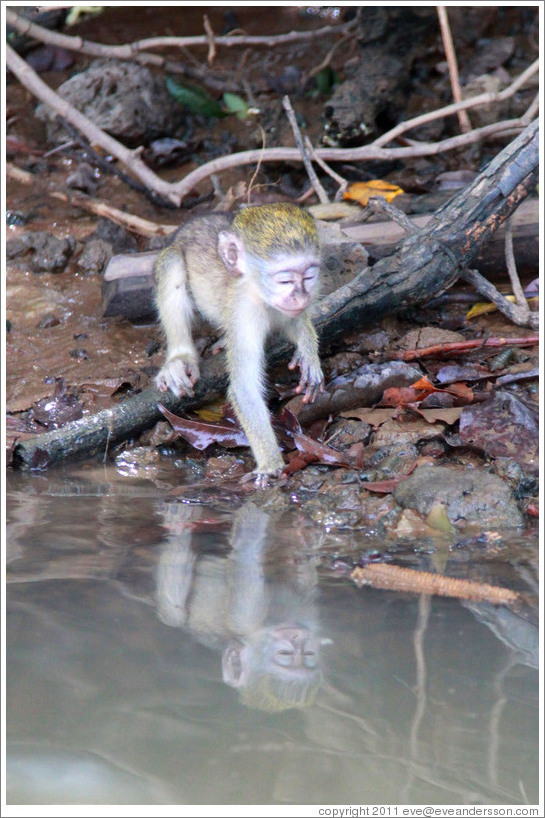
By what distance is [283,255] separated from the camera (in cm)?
456

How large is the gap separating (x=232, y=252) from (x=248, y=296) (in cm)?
27

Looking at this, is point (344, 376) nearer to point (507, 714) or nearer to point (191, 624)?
point (191, 624)

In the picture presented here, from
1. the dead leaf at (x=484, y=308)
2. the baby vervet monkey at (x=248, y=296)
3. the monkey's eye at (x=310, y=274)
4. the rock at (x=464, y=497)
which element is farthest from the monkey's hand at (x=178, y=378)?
the dead leaf at (x=484, y=308)

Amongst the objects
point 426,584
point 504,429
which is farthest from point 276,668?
point 504,429

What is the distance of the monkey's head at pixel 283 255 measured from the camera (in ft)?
15.0

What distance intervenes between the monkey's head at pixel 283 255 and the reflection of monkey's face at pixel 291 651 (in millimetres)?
2098

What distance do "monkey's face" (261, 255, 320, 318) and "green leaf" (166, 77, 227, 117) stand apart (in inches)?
173

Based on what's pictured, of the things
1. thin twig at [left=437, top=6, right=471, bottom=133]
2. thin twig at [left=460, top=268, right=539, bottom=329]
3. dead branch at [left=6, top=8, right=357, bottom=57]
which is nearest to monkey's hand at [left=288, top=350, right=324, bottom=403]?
thin twig at [left=460, top=268, right=539, bottom=329]

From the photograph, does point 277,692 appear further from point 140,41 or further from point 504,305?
point 140,41

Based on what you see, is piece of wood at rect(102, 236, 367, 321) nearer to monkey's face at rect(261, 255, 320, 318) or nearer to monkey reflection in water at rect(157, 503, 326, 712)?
monkey's face at rect(261, 255, 320, 318)

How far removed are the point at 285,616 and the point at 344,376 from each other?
2.63 m

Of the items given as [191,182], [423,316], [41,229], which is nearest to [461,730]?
[423,316]

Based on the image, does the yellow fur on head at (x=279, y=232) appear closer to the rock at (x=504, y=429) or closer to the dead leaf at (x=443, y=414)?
the dead leaf at (x=443, y=414)

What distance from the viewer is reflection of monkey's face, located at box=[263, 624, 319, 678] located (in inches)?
106
